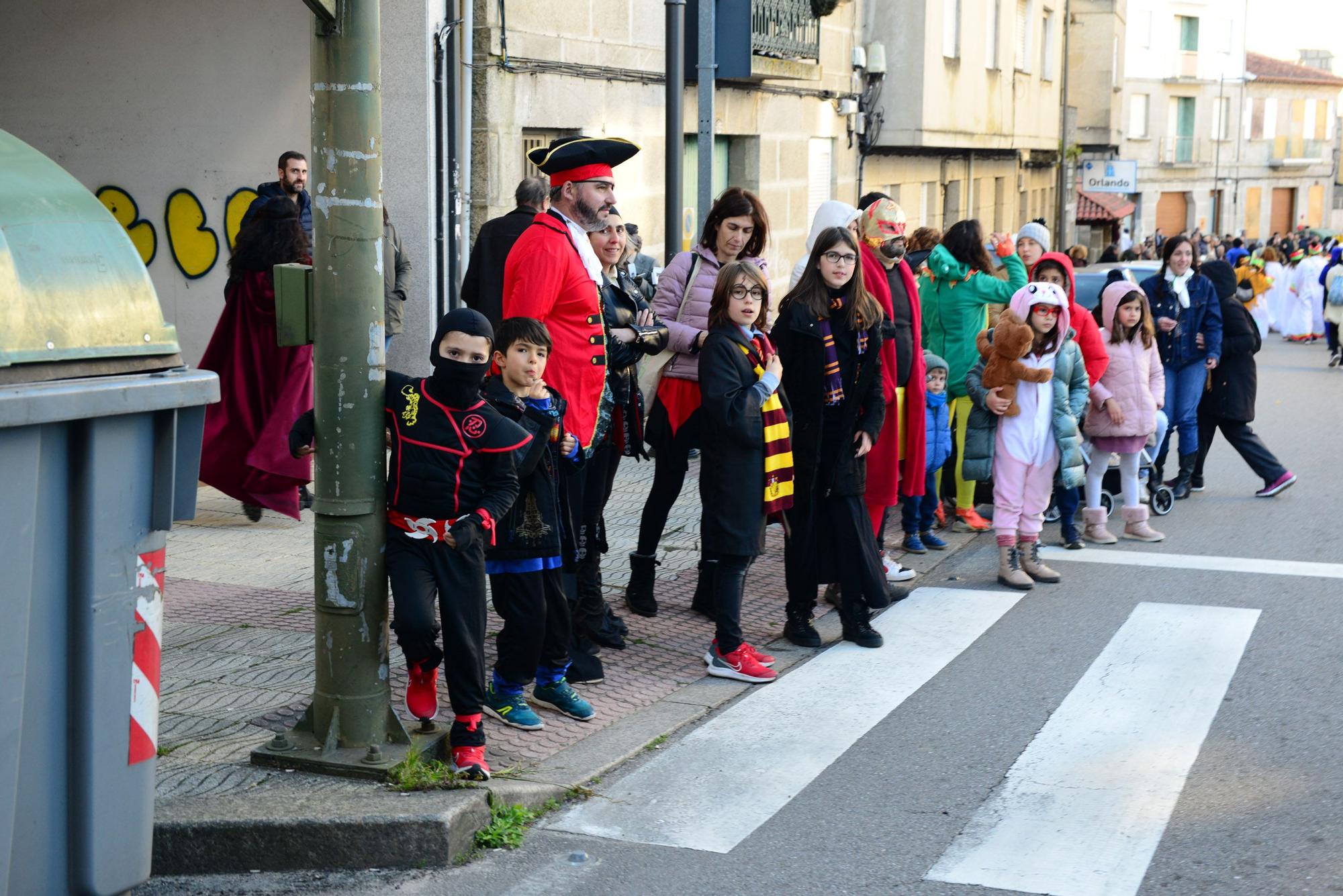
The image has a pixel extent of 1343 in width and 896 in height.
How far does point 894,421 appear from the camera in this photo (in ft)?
24.2

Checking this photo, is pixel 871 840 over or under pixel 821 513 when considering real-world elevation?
under

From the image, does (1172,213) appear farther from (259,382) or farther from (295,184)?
(259,382)

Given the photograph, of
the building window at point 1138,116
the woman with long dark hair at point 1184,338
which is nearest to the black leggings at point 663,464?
the woman with long dark hair at point 1184,338

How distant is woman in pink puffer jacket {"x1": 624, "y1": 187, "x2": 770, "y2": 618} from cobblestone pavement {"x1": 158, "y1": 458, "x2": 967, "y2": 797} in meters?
0.41

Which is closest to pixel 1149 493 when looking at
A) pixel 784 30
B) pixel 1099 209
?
pixel 784 30

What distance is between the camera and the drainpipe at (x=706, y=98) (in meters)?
11.1

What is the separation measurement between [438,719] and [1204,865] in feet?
8.24

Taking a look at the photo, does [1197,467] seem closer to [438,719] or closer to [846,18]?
[438,719]

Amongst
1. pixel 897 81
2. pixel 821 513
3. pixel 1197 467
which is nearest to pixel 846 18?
pixel 897 81

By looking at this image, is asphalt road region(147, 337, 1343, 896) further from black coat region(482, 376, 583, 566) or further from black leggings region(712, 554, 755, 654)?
black coat region(482, 376, 583, 566)

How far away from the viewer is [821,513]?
22.5 ft

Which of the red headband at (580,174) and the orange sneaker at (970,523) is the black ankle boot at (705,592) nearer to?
the red headband at (580,174)

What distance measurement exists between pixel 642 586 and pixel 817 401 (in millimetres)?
1252

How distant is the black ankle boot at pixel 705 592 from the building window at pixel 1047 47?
24.6 m
